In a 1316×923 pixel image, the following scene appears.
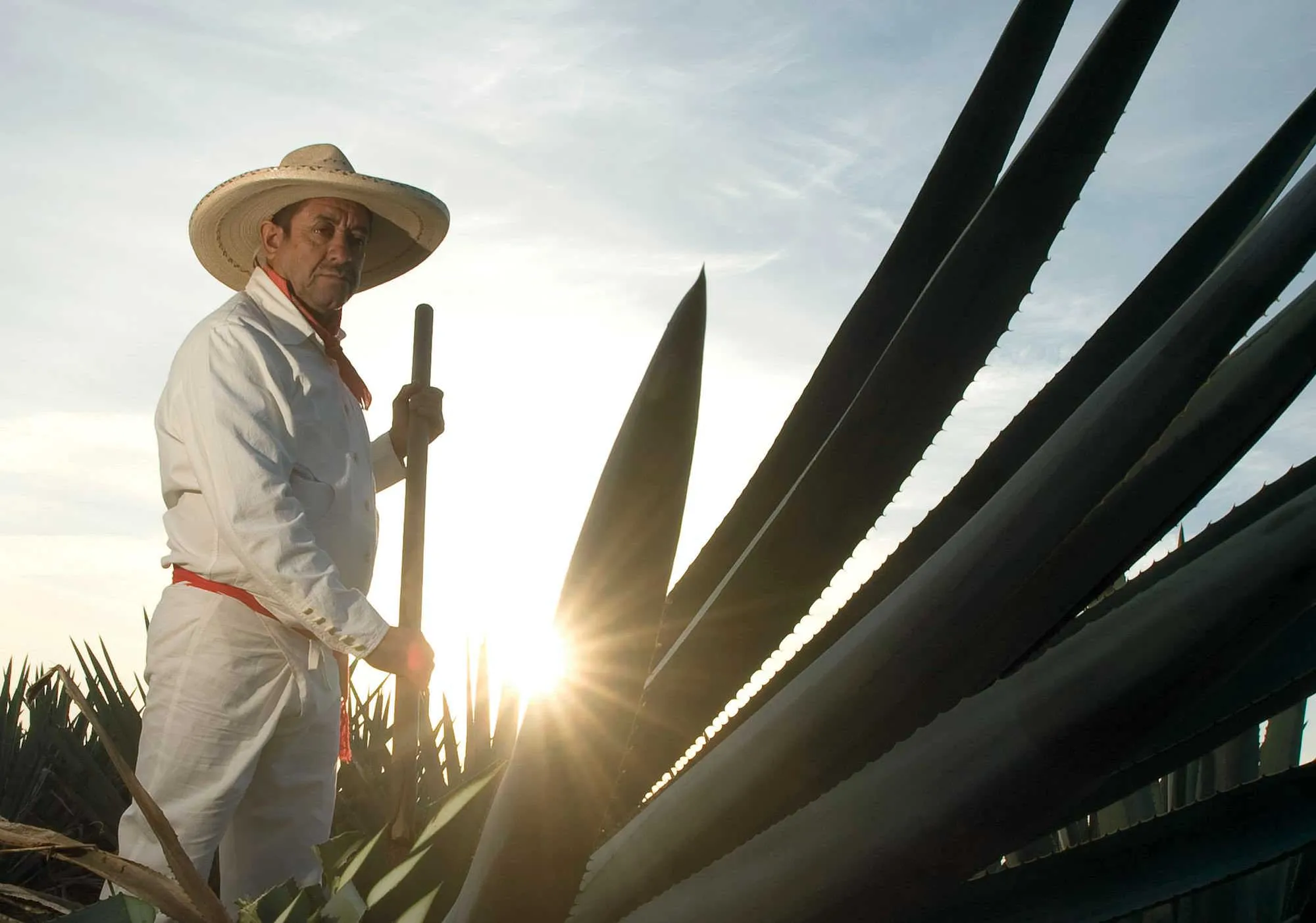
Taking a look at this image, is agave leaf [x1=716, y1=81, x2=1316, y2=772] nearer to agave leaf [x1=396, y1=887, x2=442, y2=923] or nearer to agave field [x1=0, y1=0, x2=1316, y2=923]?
agave field [x1=0, y1=0, x2=1316, y2=923]

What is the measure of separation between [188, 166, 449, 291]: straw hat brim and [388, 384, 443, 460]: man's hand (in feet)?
1.22

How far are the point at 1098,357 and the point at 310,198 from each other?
2778 millimetres

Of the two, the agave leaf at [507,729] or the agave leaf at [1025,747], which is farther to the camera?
the agave leaf at [507,729]

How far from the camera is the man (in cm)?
260

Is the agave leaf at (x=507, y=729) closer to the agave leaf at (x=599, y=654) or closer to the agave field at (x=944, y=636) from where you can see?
the agave field at (x=944, y=636)

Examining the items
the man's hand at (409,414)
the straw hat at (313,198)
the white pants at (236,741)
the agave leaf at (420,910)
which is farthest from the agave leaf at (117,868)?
the man's hand at (409,414)

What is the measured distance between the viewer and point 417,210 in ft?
11.6

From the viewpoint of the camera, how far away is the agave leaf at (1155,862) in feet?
2.25

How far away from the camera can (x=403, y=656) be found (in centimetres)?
259

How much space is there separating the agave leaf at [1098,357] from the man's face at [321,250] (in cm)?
251

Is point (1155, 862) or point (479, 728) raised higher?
point (479, 728)

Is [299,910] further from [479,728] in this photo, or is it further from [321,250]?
[479,728]

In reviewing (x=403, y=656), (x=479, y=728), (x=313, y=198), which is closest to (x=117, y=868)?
(x=403, y=656)

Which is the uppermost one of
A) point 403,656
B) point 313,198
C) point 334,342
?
point 313,198
